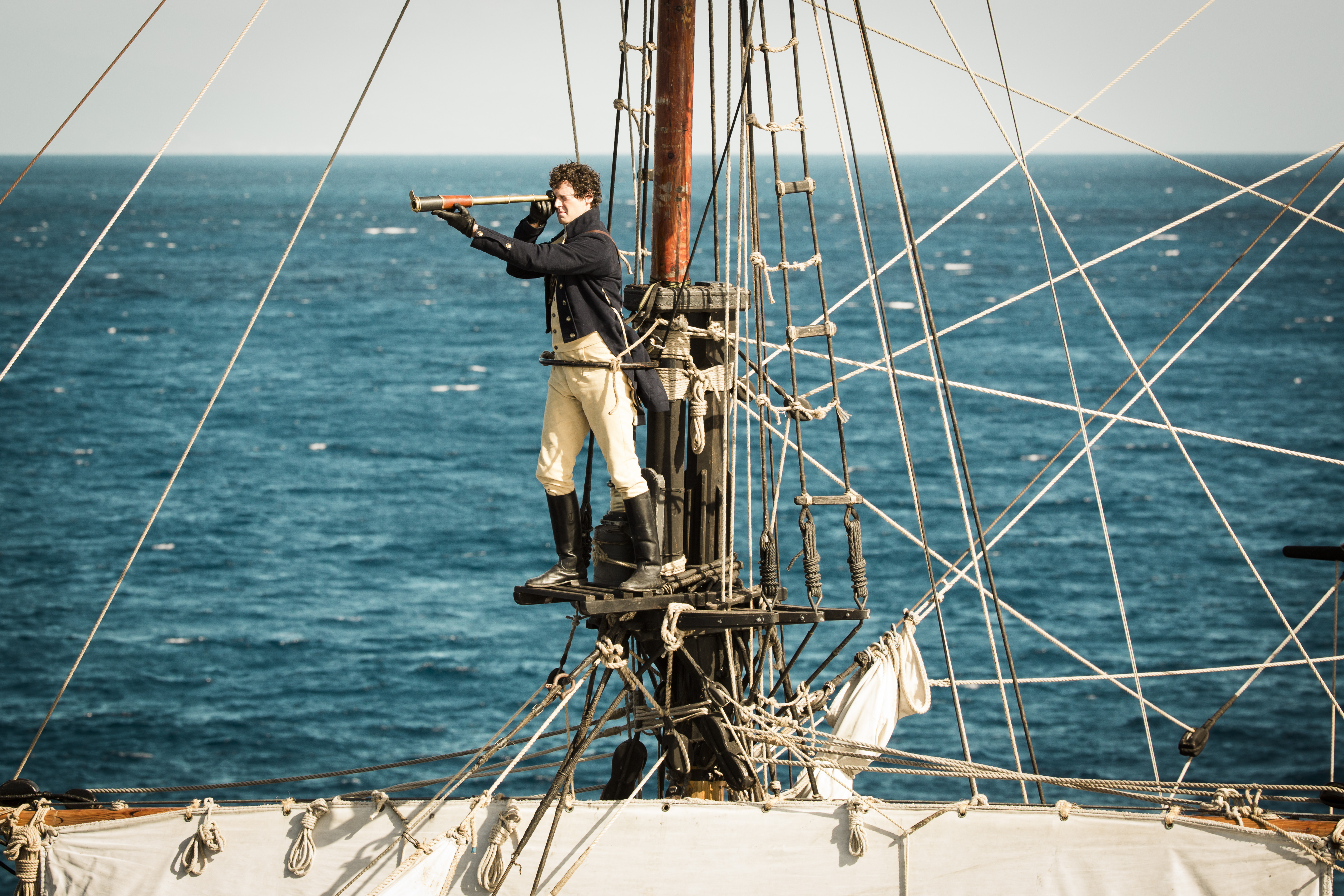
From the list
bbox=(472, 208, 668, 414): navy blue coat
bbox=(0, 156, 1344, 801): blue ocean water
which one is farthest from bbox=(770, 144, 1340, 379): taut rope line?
bbox=(0, 156, 1344, 801): blue ocean water

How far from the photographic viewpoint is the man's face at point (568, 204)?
9.34 meters

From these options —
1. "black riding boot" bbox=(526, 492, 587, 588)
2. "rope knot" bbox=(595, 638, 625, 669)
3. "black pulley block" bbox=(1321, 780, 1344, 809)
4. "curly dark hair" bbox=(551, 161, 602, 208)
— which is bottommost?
"black pulley block" bbox=(1321, 780, 1344, 809)

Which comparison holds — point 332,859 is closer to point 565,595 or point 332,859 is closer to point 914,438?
point 565,595

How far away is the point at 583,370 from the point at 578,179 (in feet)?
4.49

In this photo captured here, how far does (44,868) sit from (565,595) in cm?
458

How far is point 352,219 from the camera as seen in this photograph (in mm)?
A: 199375

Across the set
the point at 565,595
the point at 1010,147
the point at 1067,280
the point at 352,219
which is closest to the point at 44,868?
the point at 565,595

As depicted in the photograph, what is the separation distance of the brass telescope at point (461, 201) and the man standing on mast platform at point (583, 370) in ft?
0.52

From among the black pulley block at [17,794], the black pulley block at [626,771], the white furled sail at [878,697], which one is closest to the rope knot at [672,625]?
the black pulley block at [626,771]

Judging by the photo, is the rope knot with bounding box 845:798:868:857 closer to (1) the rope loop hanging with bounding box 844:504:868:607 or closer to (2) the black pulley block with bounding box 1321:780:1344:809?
(1) the rope loop hanging with bounding box 844:504:868:607

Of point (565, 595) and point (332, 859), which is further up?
point (565, 595)

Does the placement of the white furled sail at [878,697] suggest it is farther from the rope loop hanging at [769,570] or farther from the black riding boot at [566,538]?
the black riding boot at [566,538]

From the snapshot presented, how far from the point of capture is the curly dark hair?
365 inches

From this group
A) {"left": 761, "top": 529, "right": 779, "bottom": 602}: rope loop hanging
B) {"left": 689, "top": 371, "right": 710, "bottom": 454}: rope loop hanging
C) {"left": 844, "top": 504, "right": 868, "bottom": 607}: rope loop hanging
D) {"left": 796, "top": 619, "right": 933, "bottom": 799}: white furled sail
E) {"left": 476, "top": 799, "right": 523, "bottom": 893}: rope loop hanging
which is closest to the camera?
{"left": 476, "top": 799, "right": 523, "bottom": 893}: rope loop hanging
